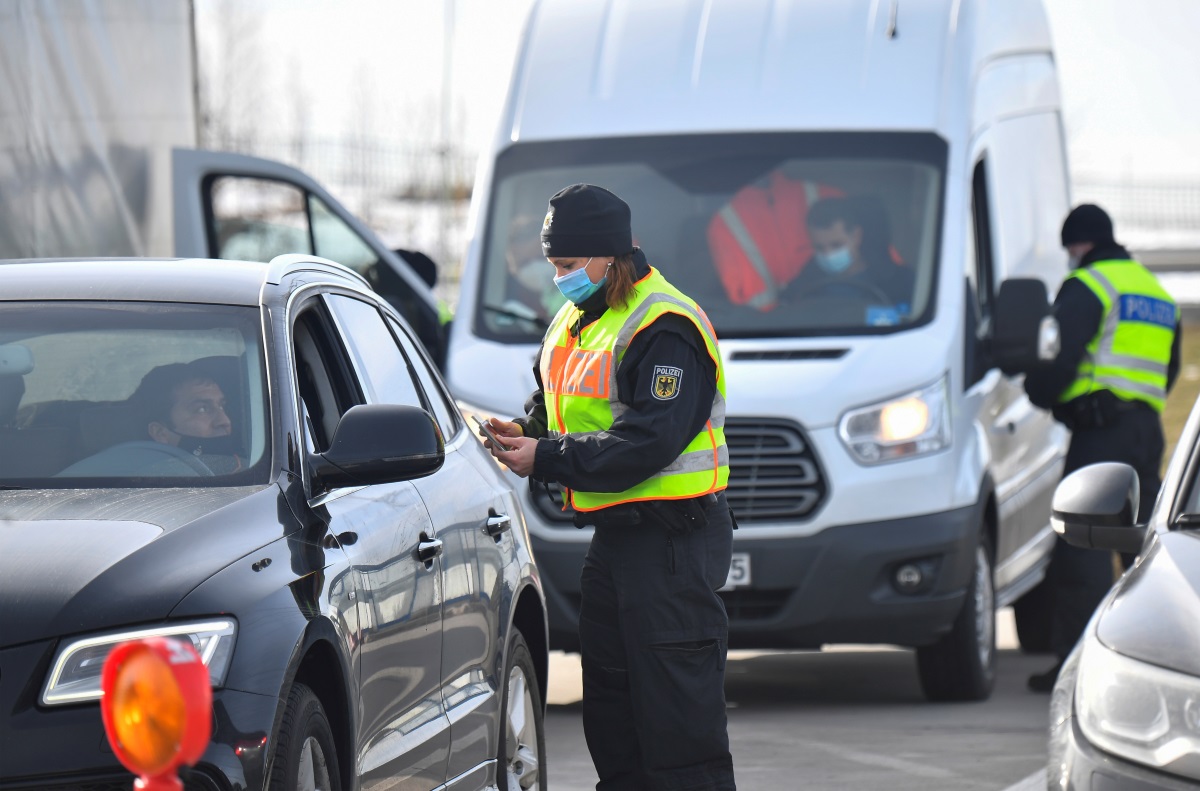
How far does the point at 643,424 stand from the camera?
552cm

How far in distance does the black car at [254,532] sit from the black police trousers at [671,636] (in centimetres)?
33

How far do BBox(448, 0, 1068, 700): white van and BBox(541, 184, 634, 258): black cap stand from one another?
10.2 feet

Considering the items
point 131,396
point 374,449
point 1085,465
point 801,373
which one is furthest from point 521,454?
point 1085,465

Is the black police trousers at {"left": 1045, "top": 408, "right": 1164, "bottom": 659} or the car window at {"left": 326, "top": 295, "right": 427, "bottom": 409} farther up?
the car window at {"left": 326, "top": 295, "right": 427, "bottom": 409}

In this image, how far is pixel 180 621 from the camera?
3766 mm

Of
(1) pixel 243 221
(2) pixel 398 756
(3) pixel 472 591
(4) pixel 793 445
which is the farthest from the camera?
(1) pixel 243 221

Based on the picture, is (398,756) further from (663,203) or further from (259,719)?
(663,203)

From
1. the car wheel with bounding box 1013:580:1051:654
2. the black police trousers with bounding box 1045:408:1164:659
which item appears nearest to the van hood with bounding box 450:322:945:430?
the black police trousers with bounding box 1045:408:1164:659

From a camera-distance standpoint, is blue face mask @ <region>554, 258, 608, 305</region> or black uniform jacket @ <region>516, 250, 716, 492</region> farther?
blue face mask @ <region>554, 258, 608, 305</region>

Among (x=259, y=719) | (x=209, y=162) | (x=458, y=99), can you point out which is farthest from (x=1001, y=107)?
(x=458, y=99)

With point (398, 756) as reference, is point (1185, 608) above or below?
above

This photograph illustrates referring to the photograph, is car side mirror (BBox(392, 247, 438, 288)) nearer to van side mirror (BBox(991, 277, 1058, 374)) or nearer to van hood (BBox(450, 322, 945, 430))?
van hood (BBox(450, 322, 945, 430))

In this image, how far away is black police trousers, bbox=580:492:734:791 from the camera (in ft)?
18.5

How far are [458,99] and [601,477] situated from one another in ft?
133
